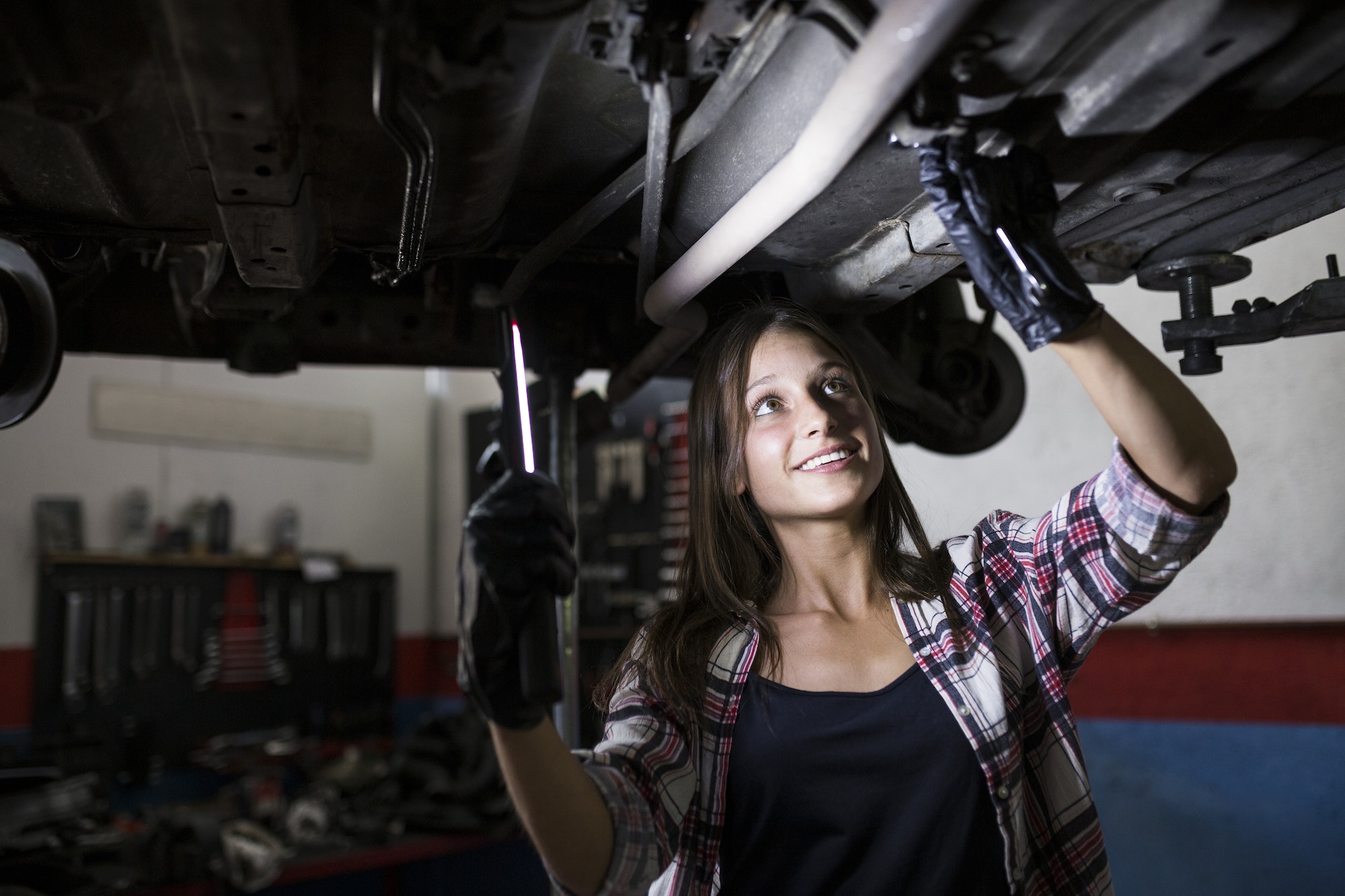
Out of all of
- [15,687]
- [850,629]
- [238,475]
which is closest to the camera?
[850,629]

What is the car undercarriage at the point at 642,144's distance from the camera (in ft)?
2.55

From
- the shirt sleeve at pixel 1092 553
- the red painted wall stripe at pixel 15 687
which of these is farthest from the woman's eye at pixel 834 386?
the red painted wall stripe at pixel 15 687

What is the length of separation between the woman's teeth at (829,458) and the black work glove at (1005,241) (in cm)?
36

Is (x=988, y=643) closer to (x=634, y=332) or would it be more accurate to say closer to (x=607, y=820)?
(x=607, y=820)

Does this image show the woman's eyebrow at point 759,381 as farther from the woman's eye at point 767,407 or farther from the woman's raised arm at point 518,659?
the woman's raised arm at point 518,659

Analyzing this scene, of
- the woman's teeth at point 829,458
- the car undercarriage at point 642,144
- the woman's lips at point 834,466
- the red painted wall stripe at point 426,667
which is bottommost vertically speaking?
the red painted wall stripe at point 426,667

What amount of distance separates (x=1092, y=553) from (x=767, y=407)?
48 cm

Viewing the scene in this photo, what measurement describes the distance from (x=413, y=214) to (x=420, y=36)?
0.29 metres

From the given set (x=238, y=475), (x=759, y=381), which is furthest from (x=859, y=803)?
(x=238, y=475)

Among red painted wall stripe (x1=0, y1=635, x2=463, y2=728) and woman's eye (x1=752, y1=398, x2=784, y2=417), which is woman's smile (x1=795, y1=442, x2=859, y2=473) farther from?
red painted wall stripe (x1=0, y1=635, x2=463, y2=728)

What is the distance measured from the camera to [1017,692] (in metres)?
1.18

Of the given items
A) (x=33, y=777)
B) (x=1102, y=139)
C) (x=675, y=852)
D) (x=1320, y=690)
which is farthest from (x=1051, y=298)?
(x=33, y=777)

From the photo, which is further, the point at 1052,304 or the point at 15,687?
the point at 15,687

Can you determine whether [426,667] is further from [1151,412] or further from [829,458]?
[1151,412]
